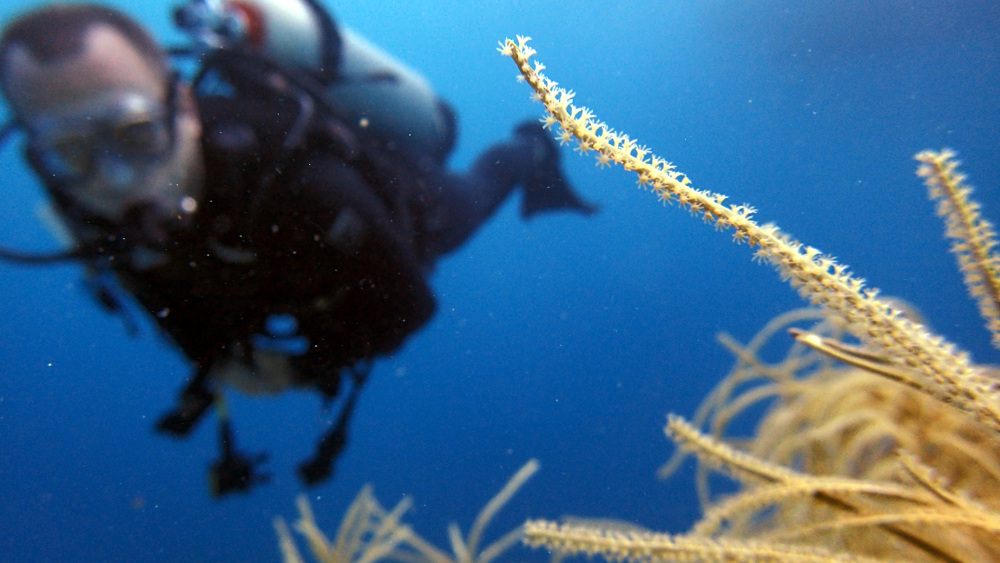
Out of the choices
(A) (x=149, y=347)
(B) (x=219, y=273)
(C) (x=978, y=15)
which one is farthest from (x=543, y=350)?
(A) (x=149, y=347)

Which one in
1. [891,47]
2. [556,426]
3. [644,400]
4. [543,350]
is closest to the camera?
[891,47]

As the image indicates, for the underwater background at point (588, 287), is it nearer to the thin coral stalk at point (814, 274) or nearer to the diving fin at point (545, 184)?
the thin coral stalk at point (814, 274)

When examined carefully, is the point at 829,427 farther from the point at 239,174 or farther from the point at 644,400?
the point at 644,400

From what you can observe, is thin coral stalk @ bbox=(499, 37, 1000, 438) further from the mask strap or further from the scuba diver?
the mask strap

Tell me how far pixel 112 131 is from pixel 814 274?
2672 mm

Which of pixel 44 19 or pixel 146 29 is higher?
pixel 146 29

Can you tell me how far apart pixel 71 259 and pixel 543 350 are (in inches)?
418

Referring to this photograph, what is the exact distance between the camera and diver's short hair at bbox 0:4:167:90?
196cm

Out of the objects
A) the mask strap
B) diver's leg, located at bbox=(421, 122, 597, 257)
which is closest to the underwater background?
the mask strap

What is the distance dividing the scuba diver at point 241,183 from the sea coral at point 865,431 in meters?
1.87

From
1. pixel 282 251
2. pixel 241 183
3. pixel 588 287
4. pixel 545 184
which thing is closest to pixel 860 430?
pixel 282 251

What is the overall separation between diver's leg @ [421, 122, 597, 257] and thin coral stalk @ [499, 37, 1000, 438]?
2405 mm

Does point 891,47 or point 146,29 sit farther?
point 891,47

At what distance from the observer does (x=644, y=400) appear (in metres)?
9.41
